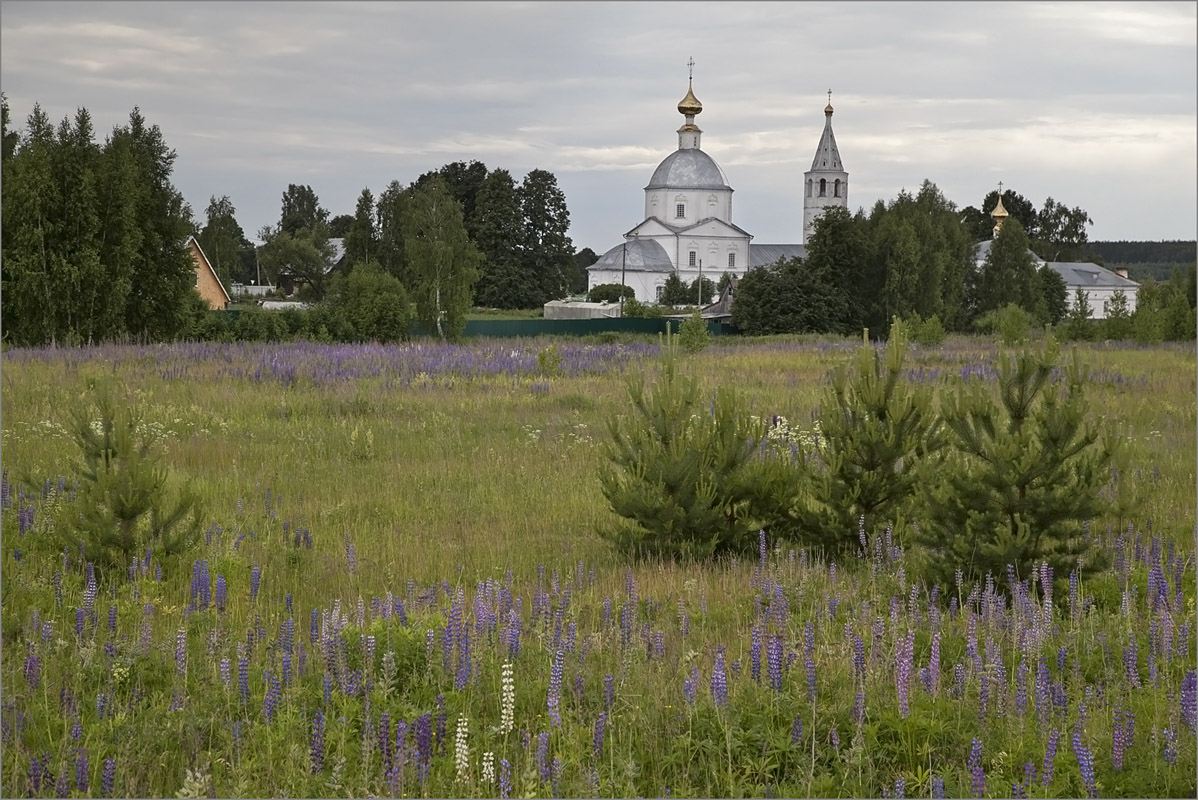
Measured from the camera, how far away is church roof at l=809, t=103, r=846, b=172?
393ft

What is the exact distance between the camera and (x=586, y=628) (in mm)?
6664

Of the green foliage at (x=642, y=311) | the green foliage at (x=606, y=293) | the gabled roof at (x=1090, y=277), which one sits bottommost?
the green foliage at (x=642, y=311)

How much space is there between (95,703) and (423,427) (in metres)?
10.7

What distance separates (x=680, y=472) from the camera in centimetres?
856

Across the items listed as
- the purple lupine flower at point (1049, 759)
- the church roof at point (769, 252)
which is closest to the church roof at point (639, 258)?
the church roof at point (769, 252)

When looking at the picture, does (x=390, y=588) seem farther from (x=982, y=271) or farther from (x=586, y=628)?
(x=982, y=271)

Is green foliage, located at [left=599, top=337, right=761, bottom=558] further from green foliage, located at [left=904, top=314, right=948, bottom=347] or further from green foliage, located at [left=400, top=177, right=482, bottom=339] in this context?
green foliage, located at [left=400, top=177, right=482, bottom=339]

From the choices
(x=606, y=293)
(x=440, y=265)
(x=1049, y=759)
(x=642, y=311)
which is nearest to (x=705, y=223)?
(x=606, y=293)

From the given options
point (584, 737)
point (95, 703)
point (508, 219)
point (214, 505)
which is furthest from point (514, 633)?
point (508, 219)

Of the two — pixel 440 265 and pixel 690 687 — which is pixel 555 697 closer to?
pixel 690 687

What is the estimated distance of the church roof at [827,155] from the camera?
11994cm

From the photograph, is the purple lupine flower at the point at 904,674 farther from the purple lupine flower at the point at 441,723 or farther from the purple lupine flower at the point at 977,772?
the purple lupine flower at the point at 441,723

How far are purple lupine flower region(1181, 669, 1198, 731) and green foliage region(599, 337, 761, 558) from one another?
13.3ft

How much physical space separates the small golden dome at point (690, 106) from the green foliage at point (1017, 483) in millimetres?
110662
